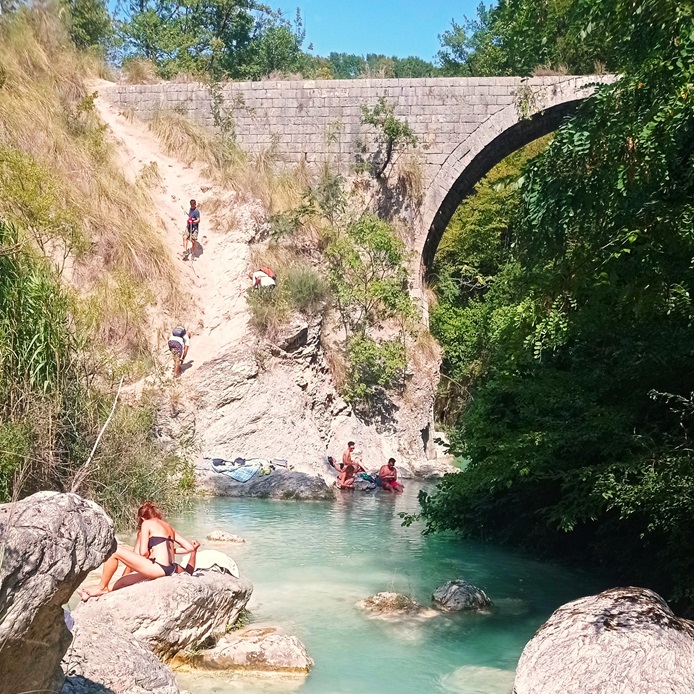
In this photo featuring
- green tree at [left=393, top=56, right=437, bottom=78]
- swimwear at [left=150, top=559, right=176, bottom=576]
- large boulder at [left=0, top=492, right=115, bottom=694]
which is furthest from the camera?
green tree at [left=393, top=56, right=437, bottom=78]

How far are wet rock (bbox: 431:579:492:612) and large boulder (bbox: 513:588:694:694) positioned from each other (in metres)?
2.93

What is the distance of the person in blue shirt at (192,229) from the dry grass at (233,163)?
156 centimetres

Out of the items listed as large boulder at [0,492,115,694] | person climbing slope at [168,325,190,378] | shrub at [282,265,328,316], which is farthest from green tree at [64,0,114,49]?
large boulder at [0,492,115,694]

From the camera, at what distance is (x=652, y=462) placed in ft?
20.0

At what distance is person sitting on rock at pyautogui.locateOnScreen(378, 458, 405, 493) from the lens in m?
14.1

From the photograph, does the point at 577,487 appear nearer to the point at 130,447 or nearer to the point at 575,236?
the point at 575,236

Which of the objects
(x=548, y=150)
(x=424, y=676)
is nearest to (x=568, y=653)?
(x=424, y=676)

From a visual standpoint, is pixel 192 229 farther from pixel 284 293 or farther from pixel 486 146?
pixel 486 146

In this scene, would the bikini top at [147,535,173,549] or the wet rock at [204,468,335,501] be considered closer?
the bikini top at [147,535,173,549]

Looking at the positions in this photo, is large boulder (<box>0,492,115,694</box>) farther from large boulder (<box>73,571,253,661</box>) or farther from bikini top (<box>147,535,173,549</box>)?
bikini top (<box>147,535,173,549</box>)

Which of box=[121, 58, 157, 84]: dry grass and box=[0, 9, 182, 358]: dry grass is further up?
box=[121, 58, 157, 84]: dry grass

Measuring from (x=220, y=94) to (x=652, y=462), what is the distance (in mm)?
15510

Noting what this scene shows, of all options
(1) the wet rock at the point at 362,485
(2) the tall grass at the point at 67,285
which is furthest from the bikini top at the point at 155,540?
(1) the wet rock at the point at 362,485

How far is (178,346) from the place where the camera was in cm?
1424
